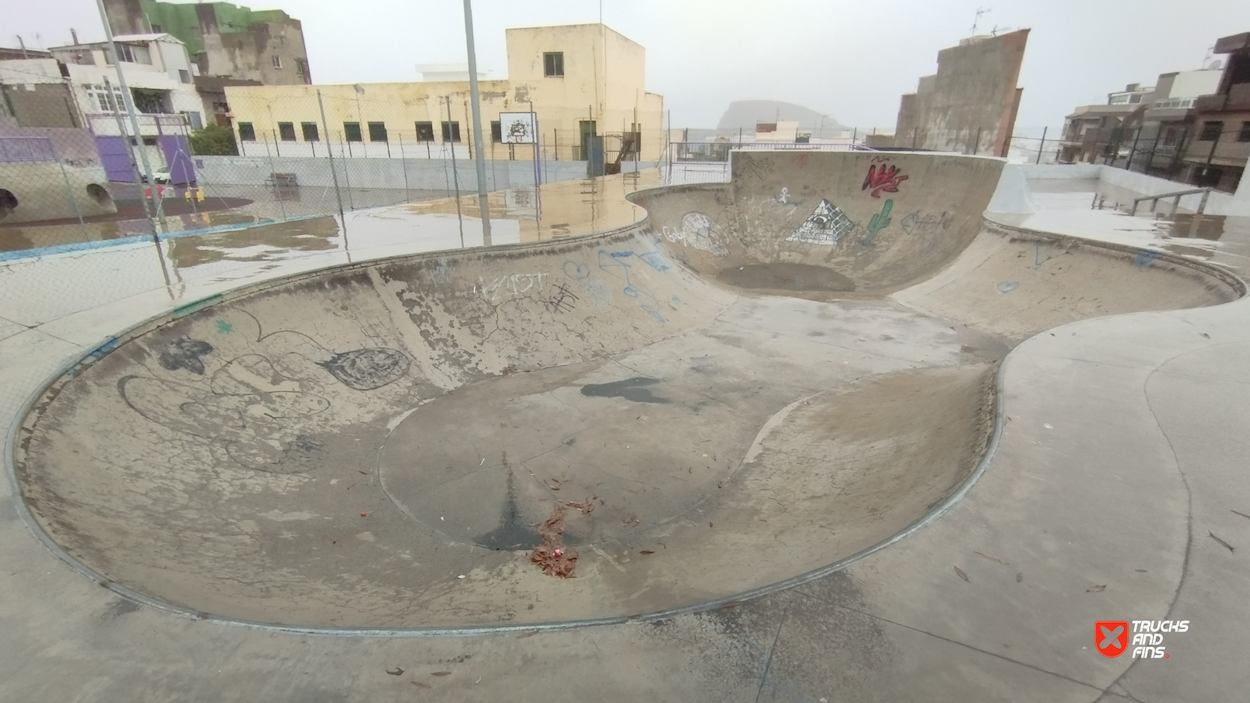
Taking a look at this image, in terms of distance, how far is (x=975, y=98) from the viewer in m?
24.7

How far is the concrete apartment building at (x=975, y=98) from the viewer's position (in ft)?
74.5

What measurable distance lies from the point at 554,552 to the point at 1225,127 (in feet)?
132

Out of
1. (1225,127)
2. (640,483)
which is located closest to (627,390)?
(640,483)

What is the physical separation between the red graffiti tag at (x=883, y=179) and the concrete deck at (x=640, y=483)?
204 inches

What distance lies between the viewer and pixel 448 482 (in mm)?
6828

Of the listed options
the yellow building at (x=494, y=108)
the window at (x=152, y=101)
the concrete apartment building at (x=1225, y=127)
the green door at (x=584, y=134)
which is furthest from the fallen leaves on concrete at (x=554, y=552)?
the window at (x=152, y=101)

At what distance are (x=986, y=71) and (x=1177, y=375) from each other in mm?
24631

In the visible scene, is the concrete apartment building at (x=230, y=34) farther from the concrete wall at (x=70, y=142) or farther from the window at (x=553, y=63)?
the window at (x=553, y=63)

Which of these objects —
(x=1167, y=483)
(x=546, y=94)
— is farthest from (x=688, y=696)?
(x=546, y=94)

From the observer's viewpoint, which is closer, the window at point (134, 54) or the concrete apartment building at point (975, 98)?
the concrete apartment building at point (975, 98)

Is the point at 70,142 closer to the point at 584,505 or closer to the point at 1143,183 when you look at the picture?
the point at 584,505

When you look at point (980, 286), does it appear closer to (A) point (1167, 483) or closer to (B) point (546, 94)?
(A) point (1167, 483)

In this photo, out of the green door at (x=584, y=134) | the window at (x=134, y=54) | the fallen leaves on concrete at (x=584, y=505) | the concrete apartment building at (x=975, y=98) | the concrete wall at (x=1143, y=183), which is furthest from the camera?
the window at (x=134, y=54)

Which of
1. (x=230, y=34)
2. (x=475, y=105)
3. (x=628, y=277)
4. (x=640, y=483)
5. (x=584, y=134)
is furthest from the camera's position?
(x=230, y=34)
